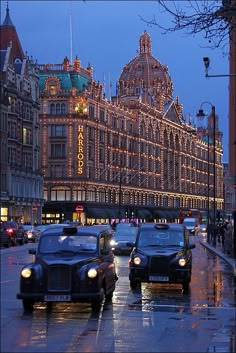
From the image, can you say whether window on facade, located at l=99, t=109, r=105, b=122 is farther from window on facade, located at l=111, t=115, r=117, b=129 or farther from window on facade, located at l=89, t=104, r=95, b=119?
window on facade, located at l=111, t=115, r=117, b=129

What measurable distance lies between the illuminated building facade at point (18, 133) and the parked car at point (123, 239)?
41291 millimetres

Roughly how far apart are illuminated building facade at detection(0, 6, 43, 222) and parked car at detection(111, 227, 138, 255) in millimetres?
41291

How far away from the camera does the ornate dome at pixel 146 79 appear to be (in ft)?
473

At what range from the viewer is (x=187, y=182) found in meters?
161

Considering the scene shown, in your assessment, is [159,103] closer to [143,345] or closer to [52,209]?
[52,209]

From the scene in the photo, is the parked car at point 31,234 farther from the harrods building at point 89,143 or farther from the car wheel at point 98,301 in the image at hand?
the car wheel at point 98,301

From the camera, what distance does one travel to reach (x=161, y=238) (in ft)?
71.4

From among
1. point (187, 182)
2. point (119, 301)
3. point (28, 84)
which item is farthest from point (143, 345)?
point (187, 182)

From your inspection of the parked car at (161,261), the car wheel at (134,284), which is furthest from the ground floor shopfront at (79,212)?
the car wheel at (134,284)

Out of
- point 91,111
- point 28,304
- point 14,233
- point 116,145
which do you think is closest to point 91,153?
point 91,111

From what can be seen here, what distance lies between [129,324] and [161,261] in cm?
690

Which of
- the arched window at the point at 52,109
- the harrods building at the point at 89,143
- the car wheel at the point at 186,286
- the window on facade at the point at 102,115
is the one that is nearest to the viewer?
the car wheel at the point at 186,286

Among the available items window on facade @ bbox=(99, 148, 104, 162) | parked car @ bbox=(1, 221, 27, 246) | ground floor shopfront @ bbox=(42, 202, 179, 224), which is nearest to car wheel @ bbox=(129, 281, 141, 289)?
parked car @ bbox=(1, 221, 27, 246)

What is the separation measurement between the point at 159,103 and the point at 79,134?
41.3 metres
